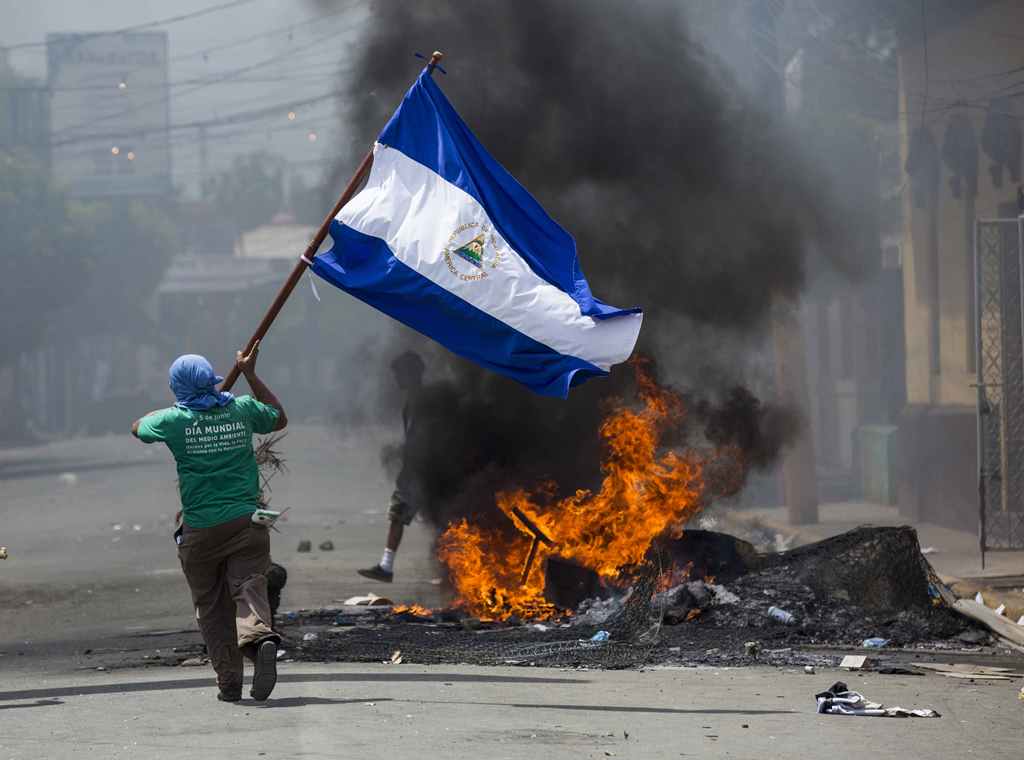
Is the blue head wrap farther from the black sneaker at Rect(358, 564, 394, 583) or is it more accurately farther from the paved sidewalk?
the black sneaker at Rect(358, 564, 394, 583)

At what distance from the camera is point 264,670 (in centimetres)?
719

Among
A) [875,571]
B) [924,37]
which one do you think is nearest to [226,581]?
[875,571]

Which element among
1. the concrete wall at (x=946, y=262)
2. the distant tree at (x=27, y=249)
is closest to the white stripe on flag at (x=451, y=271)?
the concrete wall at (x=946, y=262)

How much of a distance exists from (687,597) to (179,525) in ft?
10.8

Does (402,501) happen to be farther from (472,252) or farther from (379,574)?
(472,252)

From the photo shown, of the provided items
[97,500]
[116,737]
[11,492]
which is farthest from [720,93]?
[11,492]

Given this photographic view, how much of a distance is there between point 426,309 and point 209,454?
1.30m

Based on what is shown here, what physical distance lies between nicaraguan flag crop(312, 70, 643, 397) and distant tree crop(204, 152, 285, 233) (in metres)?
113

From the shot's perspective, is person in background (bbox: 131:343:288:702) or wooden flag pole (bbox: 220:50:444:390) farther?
wooden flag pole (bbox: 220:50:444:390)

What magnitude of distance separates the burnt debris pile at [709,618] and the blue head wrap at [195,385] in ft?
6.27

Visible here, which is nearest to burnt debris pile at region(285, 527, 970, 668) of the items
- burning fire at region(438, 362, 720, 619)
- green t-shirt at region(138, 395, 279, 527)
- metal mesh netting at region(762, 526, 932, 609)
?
metal mesh netting at region(762, 526, 932, 609)

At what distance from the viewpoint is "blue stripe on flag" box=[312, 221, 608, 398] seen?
26.3ft

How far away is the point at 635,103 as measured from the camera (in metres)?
13.6

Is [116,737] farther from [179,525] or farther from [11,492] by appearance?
[11,492]
